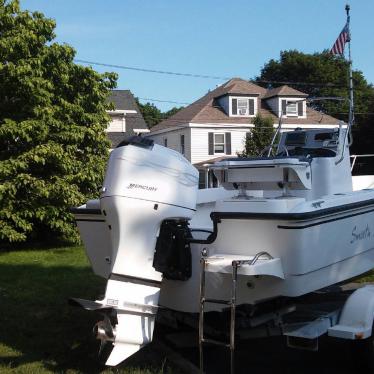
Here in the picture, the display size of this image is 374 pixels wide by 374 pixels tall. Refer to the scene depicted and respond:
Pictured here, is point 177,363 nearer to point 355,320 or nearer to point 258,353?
point 258,353

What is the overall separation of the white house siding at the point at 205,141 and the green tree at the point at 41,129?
21233 millimetres

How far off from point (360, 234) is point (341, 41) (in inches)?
749

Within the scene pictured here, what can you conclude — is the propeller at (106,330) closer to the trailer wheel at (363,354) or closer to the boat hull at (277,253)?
the boat hull at (277,253)

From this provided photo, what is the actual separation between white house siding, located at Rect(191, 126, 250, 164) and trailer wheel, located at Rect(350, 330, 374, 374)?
28.3 m

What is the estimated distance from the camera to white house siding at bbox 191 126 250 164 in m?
33.5

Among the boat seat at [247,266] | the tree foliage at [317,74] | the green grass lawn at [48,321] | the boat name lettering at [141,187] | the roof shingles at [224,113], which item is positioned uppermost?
the tree foliage at [317,74]

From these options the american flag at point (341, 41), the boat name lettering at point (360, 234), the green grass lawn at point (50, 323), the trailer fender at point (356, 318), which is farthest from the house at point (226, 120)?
the trailer fender at point (356, 318)

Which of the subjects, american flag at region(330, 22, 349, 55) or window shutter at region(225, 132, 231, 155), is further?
window shutter at region(225, 132, 231, 155)

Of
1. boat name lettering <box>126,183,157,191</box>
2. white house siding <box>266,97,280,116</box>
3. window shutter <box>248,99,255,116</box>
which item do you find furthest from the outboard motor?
white house siding <box>266,97,280,116</box>

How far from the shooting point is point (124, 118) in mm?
32188

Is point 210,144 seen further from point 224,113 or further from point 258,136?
point 258,136

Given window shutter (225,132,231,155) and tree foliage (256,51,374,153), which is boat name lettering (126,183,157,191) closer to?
window shutter (225,132,231,155)

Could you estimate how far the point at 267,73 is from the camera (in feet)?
192

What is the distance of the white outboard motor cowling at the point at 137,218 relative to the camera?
451 centimetres
